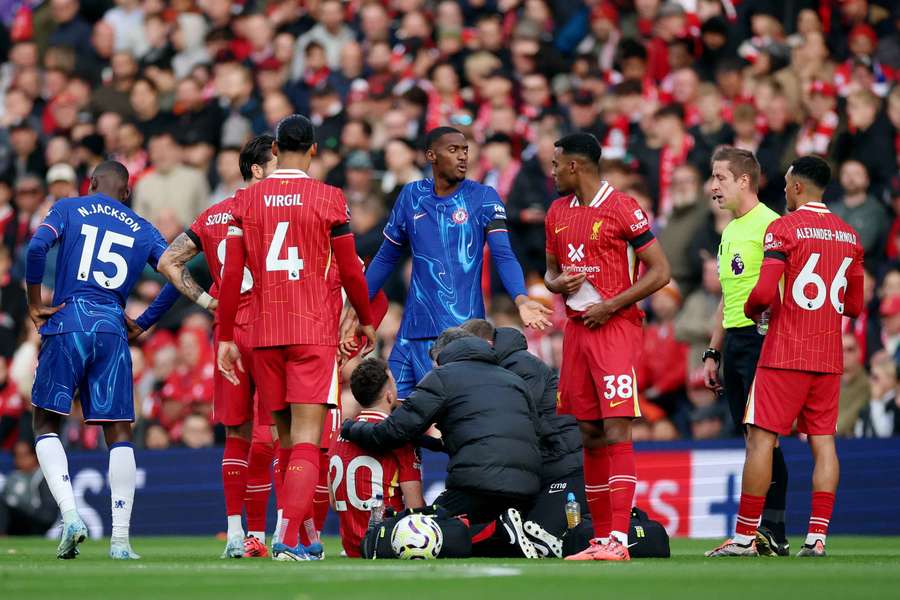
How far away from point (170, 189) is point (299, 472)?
11.4m

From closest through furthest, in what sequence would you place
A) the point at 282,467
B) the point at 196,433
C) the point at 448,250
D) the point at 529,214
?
the point at 282,467 < the point at 448,250 < the point at 529,214 < the point at 196,433

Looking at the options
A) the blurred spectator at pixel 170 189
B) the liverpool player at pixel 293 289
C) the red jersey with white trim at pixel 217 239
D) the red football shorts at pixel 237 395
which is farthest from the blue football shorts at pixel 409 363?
the blurred spectator at pixel 170 189

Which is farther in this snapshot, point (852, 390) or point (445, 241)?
point (852, 390)

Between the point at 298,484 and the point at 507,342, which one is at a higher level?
the point at 507,342

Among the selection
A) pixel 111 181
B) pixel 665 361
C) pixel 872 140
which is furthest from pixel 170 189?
pixel 111 181

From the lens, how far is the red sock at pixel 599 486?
428 inches

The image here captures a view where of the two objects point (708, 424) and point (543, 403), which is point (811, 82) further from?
point (543, 403)

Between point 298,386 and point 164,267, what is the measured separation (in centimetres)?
204

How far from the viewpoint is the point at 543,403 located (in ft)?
40.3

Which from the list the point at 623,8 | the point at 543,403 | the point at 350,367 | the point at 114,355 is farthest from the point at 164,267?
the point at 623,8

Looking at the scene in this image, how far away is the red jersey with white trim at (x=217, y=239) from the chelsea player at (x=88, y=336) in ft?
1.54

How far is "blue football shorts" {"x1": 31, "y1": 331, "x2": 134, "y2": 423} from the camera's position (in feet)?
37.5

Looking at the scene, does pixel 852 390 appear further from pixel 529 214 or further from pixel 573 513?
pixel 573 513

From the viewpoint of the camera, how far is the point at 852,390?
1557 centimetres
